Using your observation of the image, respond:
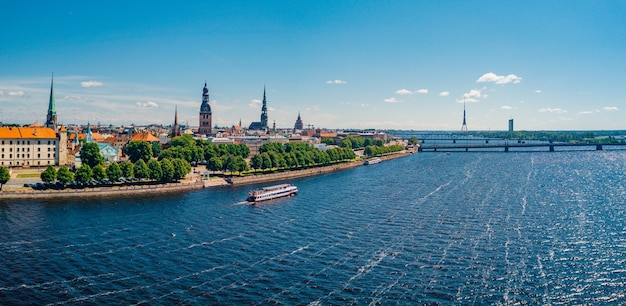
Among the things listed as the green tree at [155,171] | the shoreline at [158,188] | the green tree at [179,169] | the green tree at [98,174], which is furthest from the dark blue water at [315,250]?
the green tree at [179,169]

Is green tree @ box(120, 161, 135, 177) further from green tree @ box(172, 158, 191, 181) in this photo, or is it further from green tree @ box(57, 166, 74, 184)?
green tree @ box(57, 166, 74, 184)

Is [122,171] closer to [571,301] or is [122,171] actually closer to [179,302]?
[179,302]

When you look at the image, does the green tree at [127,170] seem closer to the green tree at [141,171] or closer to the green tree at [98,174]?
the green tree at [141,171]

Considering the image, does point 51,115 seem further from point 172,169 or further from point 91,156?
point 172,169

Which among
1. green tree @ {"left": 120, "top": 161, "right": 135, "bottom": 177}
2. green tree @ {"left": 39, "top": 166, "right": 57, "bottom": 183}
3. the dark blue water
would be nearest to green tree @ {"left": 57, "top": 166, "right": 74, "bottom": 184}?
green tree @ {"left": 39, "top": 166, "right": 57, "bottom": 183}

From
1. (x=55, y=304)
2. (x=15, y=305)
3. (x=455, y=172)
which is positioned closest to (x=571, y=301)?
(x=55, y=304)

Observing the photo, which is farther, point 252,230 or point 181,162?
point 181,162
